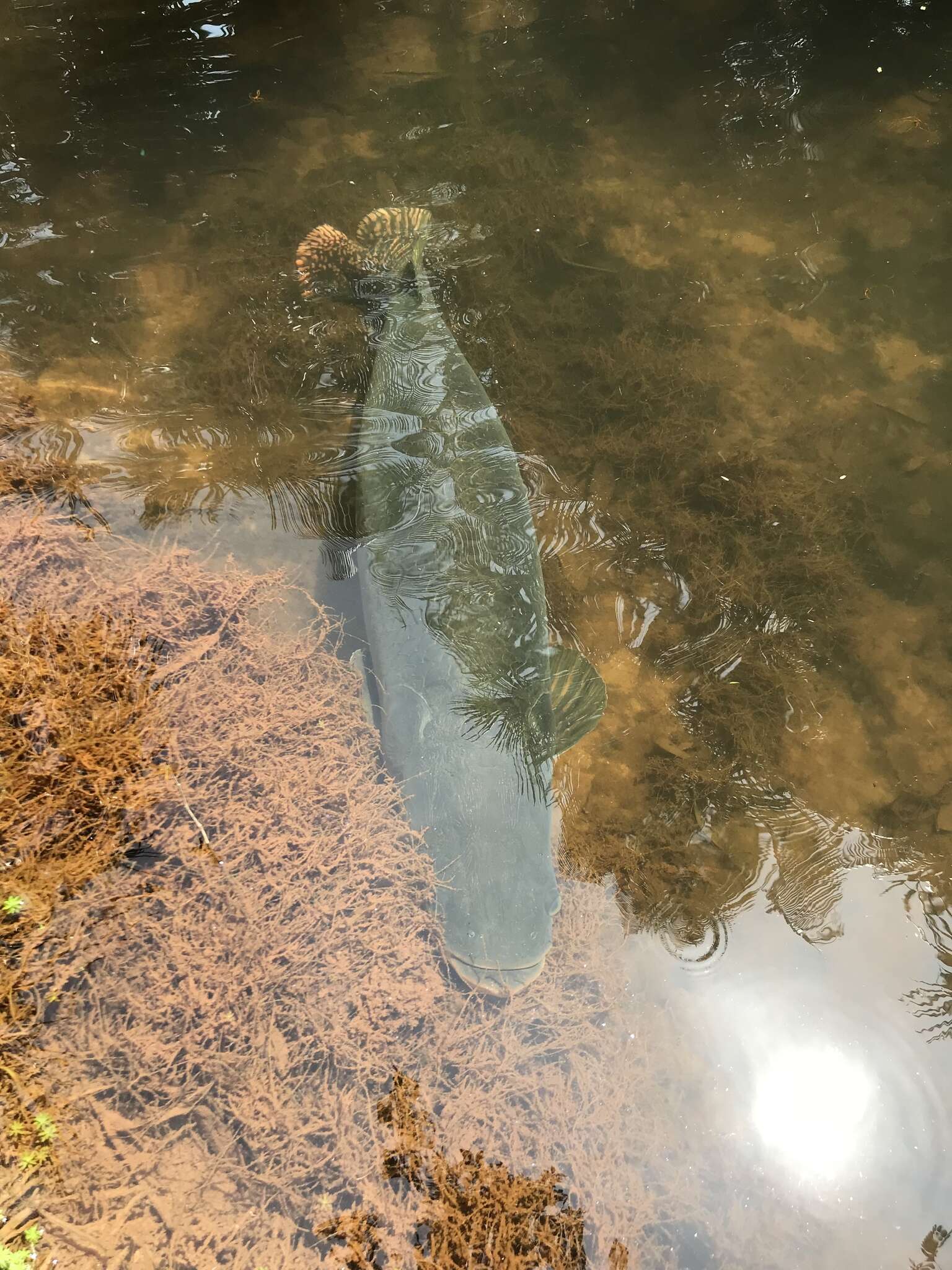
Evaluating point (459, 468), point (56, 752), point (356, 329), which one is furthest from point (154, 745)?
point (356, 329)

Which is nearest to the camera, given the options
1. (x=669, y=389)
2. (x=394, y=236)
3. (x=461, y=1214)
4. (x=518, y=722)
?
(x=461, y=1214)

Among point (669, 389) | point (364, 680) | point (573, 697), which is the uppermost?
point (669, 389)

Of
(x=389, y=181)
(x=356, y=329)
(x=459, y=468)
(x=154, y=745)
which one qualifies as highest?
(x=389, y=181)

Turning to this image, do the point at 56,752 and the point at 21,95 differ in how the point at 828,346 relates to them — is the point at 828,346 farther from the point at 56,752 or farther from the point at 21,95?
the point at 21,95

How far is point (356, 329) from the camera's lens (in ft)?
13.3

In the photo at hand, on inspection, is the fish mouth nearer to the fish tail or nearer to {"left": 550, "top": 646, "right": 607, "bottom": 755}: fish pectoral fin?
{"left": 550, "top": 646, "right": 607, "bottom": 755}: fish pectoral fin

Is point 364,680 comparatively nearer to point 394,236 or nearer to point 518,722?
point 518,722

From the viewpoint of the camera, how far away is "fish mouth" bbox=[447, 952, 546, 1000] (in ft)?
8.76

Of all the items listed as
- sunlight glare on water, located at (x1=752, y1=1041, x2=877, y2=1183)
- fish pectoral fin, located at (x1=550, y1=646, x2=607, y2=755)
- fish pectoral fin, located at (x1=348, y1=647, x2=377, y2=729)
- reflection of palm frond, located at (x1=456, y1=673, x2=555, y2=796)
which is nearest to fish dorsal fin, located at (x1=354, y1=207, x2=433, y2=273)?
fish pectoral fin, located at (x1=348, y1=647, x2=377, y2=729)

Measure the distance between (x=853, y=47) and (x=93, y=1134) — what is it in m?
7.39

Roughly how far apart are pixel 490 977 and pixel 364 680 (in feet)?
4.16

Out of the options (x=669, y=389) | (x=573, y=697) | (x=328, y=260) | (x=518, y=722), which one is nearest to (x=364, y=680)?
(x=518, y=722)

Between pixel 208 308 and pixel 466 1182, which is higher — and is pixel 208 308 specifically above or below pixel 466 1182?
above

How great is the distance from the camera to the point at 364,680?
10.3 feet
